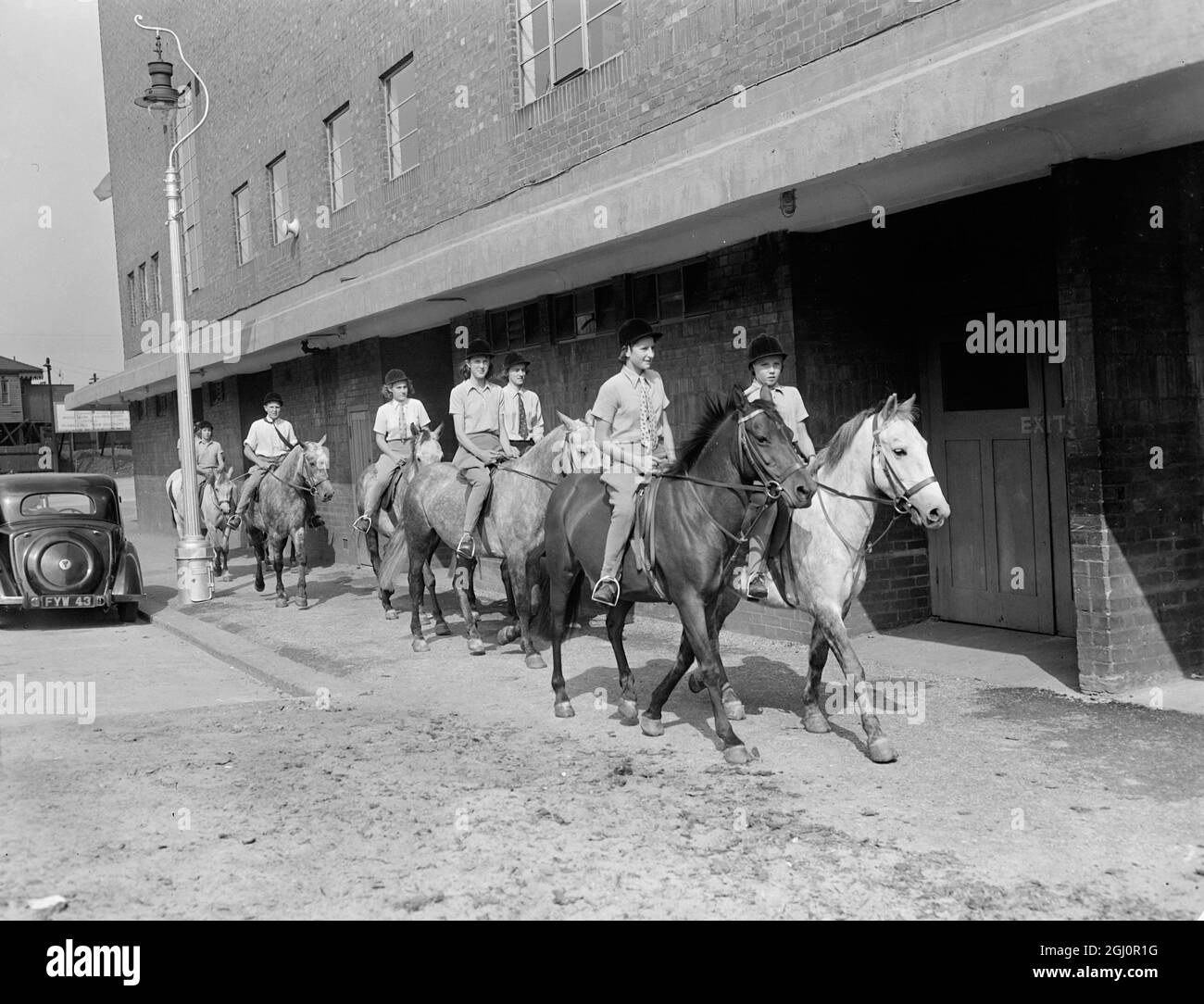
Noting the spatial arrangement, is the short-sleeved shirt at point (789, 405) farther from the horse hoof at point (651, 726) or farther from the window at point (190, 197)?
the window at point (190, 197)

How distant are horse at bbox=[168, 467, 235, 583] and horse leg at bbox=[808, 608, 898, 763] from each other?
1260cm

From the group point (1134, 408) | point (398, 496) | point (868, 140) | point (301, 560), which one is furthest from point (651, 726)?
point (301, 560)

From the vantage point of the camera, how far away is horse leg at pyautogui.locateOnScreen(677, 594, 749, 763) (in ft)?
21.4

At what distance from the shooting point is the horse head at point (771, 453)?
6250mm

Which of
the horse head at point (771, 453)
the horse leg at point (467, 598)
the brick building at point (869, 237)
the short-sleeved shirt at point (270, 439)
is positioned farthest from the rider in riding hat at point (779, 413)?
the short-sleeved shirt at point (270, 439)

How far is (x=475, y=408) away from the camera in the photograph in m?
10.8

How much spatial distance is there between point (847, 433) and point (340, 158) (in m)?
14.1

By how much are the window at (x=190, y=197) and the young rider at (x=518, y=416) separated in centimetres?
1687

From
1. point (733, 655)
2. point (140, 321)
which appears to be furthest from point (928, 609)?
point (140, 321)

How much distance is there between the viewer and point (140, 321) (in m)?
31.4

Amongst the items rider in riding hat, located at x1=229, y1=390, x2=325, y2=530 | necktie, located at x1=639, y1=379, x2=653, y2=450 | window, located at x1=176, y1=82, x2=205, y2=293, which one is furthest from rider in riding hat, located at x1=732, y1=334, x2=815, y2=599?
window, located at x1=176, y1=82, x2=205, y2=293

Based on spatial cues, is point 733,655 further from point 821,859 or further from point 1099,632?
point 821,859

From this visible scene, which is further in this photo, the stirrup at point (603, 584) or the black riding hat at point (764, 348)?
the black riding hat at point (764, 348)

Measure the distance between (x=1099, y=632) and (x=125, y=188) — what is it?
3002cm
